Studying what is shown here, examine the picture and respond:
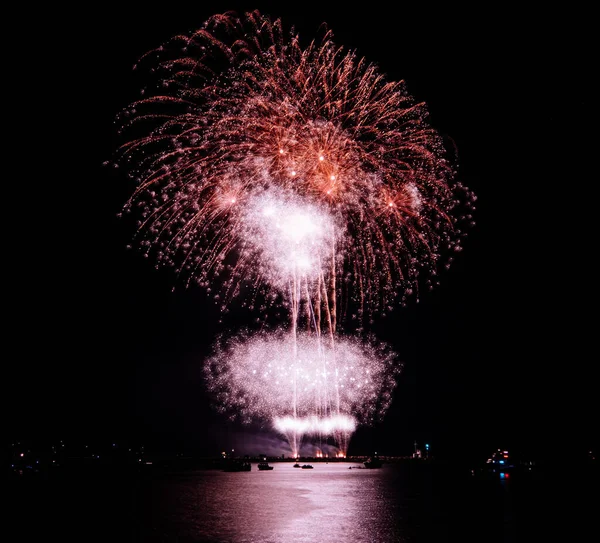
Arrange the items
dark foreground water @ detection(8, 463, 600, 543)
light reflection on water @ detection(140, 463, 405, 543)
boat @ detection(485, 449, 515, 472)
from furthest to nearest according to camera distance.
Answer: boat @ detection(485, 449, 515, 472) → dark foreground water @ detection(8, 463, 600, 543) → light reflection on water @ detection(140, 463, 405, 543)

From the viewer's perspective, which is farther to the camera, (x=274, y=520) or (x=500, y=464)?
(x=500, y=464)

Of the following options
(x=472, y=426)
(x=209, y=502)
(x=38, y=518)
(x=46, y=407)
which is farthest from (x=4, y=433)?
(x=472, y=426)

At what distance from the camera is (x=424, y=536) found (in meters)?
19.9

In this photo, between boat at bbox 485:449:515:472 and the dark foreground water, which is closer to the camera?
the dark foreground water

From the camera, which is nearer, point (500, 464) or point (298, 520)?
point (298, 520)

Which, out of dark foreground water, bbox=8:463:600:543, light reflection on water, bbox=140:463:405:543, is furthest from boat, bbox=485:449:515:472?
light reflection on water, bbox=140:463:405:543

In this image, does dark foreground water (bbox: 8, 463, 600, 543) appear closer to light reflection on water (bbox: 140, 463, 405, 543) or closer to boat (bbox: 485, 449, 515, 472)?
light reflection on water (bbox: 140, 463, 405, 543)

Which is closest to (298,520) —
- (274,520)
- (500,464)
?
(274,520)

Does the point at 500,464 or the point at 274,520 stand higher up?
the point at 500,464

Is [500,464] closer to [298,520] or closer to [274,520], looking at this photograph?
[298,520]

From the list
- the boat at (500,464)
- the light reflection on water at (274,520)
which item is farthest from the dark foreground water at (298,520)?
the boat at (500,464)

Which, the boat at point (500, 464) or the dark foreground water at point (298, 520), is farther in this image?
the boat at point (500, 464)

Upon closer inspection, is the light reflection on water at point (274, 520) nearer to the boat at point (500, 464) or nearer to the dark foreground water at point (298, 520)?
the dark foreground water at point (298, 520)

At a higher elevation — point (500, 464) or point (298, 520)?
point (500, 464)
